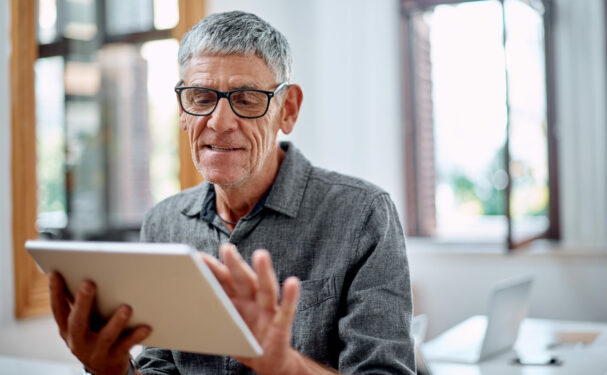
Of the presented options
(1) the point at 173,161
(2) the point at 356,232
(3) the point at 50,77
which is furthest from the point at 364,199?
(1) the point at 173,161

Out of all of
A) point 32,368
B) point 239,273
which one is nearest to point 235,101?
point 239,273

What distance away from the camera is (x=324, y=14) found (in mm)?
4062

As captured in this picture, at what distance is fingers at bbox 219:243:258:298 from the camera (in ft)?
2.99

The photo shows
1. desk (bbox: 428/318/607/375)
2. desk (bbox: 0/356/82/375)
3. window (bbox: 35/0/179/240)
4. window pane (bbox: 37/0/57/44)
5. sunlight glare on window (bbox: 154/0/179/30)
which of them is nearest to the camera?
desk (bbox: 0/356/82/375)

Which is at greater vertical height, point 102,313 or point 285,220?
point 285,220

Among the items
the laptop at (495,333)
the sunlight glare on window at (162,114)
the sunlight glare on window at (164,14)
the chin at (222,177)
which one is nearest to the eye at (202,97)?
the chin at (222,177)

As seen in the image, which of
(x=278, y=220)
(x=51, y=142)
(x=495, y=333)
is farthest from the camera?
(x=51, y=142)

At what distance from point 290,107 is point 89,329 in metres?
0.68

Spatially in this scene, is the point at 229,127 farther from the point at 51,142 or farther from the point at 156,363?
the point at 51,142

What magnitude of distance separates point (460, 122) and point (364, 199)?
2.76 meters

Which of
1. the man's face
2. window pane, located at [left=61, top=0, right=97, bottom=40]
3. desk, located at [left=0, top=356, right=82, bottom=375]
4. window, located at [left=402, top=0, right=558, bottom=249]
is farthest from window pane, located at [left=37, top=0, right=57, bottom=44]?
window, located at [left=402, top=0, right=558, bottom=249]

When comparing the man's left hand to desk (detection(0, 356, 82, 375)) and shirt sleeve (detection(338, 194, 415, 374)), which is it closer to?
shirt sleeve (detection(338, 194, 415, 374))

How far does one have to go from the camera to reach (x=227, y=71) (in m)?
Answer: 1.29

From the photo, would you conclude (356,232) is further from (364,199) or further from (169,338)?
(169,338)
